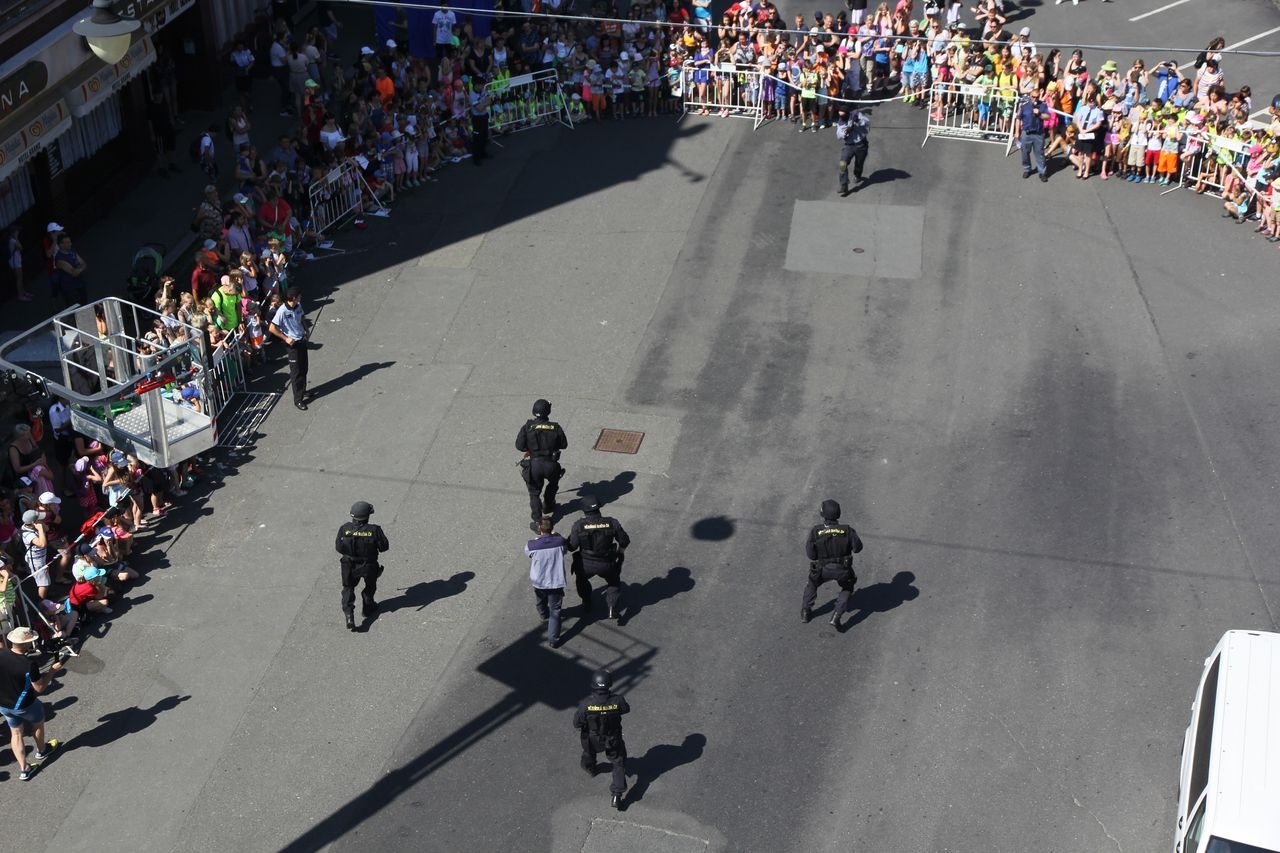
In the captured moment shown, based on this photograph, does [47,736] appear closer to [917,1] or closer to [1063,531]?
[1063,531]

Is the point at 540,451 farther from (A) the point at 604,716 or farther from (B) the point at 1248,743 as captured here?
(B) the point at 1248,743

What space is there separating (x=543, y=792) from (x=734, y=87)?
1695 centimetres

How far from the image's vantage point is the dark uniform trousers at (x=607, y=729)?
503 inches

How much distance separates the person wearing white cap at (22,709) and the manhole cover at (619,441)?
700 cm

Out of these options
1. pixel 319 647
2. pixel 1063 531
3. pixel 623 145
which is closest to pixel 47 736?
pixel 319 647

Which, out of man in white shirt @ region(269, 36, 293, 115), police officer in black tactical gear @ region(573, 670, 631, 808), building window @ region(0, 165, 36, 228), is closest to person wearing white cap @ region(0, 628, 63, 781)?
police officer in black tactical gear @ region(573, 670, 631, 808)

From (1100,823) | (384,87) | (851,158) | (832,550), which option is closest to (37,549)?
(832,550)

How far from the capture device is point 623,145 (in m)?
26.3

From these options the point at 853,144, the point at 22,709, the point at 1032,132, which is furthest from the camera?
the point at 1032,132

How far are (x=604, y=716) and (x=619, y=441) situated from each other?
5994 millimetres

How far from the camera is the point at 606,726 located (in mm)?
12812

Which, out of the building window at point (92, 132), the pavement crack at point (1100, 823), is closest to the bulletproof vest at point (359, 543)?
the pavement crack at point (1100, 823)

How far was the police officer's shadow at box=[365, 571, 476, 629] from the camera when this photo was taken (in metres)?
15.8

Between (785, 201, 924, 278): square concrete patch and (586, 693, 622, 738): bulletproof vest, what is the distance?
35.1 feet
